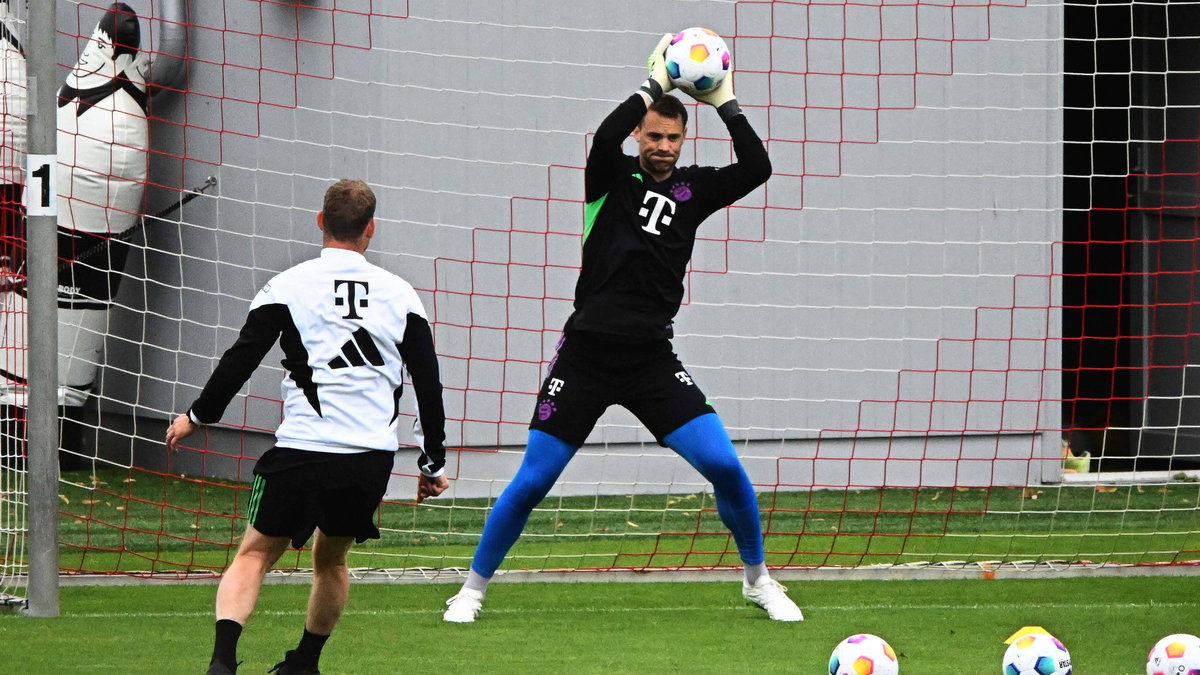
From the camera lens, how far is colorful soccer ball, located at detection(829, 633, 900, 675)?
186 inches

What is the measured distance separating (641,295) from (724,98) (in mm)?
754

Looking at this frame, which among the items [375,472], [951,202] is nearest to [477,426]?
[951,202]

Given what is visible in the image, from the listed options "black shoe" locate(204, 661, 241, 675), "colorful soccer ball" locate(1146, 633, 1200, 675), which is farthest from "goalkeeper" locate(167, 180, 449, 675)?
"colorful soccer ball" locate(1146, 633, 1200, 675)

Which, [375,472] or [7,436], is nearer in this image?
[375,472]

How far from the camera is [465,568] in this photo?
721 cm

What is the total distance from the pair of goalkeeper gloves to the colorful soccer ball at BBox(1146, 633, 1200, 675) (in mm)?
2284

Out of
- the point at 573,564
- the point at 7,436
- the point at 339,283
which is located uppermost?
the point at 339,283

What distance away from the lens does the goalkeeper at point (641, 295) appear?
5.77 metres

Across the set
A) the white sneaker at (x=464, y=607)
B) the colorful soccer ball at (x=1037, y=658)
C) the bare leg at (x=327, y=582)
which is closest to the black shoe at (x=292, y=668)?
the bare leg at (x=327, y=582)

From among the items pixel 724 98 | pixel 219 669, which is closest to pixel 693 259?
pixel 724 98

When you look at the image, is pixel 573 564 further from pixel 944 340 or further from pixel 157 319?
pixel 157 319

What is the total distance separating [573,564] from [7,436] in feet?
7.85

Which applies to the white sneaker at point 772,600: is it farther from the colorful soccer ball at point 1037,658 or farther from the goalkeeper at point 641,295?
the colorful soccer ball at point 1037,658

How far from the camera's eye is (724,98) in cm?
591
